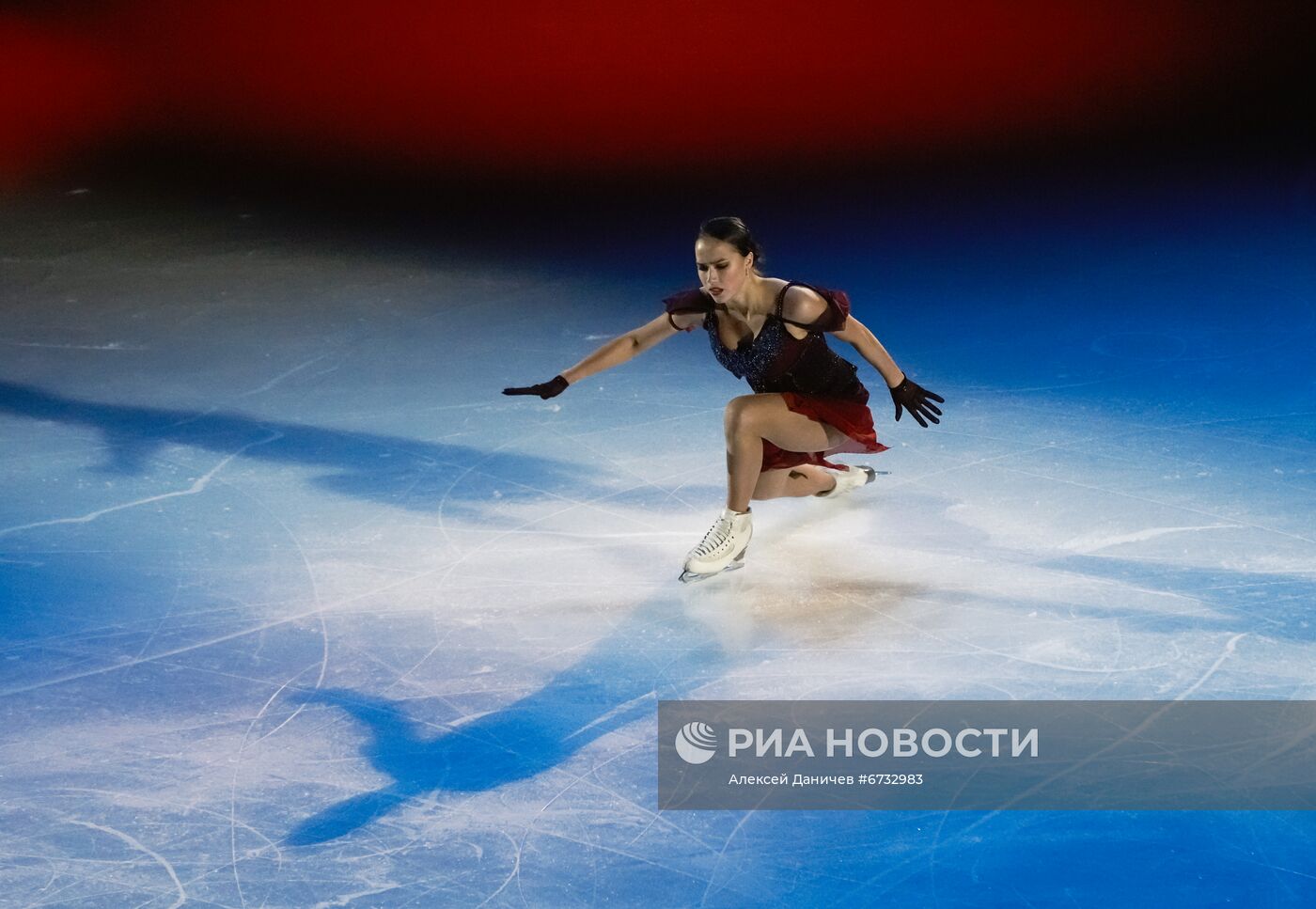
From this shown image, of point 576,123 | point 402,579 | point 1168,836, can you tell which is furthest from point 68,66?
point 1168,836

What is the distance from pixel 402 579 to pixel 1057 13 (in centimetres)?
685

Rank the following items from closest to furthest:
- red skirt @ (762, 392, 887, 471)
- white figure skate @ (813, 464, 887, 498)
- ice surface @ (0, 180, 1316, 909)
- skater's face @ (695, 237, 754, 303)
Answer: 1. ice surface @ (0, 180, 1316, 909)
2. skater's face @ (695, 237, 754, 303)
3. red skirt @ (762, 392, 887, 471)
4. white figure skate @ (813, 464, 887, 498)

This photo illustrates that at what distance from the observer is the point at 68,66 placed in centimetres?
1020

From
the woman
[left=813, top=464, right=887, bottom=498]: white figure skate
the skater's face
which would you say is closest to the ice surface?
[left=813, top=464, right=887, bottom=498]: white figure skate

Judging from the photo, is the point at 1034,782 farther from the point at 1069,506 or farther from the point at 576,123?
the point at 576,123

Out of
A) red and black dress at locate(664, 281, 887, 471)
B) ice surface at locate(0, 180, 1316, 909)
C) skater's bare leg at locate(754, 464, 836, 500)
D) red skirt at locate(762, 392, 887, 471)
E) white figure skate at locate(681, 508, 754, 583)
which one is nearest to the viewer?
ice surface at locate(0, 180, 1316, 909)

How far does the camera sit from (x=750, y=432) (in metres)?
4.30

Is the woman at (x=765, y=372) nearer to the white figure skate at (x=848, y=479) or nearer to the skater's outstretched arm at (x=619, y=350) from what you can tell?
the skater's outstretched arm at (x=619, y=350)

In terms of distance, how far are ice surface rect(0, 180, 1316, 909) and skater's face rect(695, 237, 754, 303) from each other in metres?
0.73

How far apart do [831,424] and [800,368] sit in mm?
180

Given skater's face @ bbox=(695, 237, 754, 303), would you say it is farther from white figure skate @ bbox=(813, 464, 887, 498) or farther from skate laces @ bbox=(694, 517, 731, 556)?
white figure skate @ bbox=(813, 464, 887, 498)

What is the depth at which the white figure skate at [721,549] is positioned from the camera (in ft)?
13.8

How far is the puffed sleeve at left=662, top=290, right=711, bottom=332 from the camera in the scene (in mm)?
4328

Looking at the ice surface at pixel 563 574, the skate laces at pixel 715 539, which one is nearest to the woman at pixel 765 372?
the skate laces at pixel 715 539
